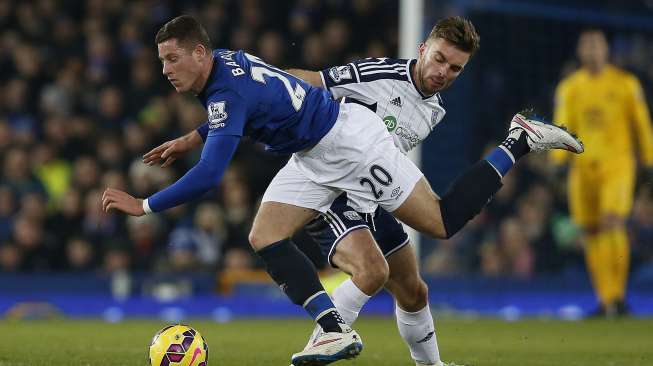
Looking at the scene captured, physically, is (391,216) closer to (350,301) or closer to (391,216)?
(391,216)

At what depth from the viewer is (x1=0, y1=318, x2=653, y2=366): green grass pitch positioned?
700 cm

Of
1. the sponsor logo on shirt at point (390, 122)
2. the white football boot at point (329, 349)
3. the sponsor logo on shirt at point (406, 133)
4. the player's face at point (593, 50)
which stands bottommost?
the white football boot at point (329, 349)

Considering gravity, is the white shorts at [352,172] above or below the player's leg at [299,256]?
above

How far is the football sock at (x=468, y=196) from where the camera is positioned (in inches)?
252

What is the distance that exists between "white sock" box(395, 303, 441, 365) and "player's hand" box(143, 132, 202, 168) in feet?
4.75


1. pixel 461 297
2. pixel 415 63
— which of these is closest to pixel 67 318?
pixel 461 297

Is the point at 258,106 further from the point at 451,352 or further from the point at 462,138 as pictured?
the point at 462,138

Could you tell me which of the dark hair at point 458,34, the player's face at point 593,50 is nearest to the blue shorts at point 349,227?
the dark hair at point 458,34

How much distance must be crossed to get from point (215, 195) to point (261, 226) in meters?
7.86

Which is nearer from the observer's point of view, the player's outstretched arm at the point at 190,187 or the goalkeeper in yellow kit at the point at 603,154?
the player's outstretched arm at the point at 190,187

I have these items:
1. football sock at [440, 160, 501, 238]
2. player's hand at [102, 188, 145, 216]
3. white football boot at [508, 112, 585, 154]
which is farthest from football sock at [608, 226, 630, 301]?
player's hand at [102, 188, 145, 216]

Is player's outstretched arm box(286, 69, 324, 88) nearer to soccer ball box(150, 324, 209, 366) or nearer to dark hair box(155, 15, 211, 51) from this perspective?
dark hair box(155, 15, 211, 51)

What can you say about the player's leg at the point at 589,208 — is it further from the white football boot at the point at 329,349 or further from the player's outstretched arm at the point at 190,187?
the player's outstretched arm at the point at 190,187

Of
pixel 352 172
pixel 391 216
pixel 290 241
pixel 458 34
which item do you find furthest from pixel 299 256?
pixel 458 34
